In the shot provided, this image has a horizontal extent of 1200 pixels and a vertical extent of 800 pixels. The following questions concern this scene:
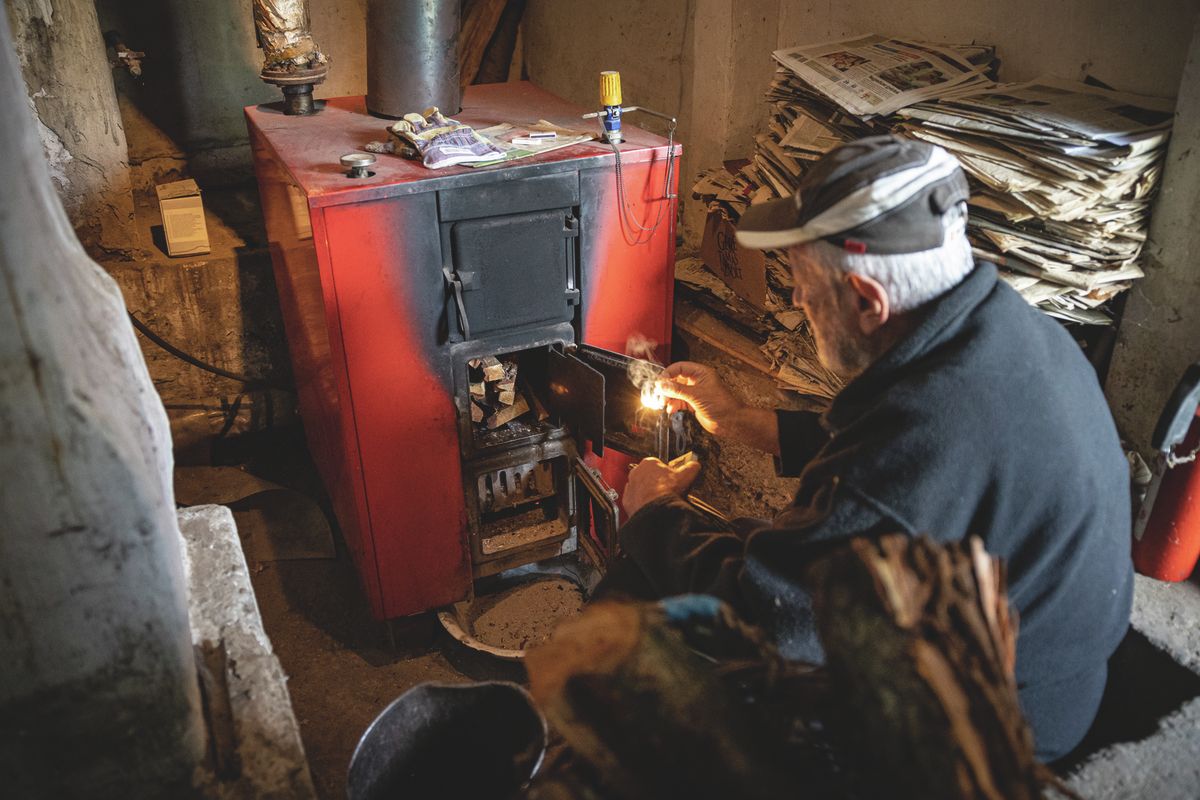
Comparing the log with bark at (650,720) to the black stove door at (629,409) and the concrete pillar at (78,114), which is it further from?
the concrete pillar at (78,114)

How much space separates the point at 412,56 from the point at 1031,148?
6.16ft

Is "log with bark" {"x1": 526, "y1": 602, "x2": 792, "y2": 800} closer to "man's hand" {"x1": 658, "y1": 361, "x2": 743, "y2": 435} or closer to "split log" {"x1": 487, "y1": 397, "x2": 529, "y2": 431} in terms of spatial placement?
"man's hand" {"x1": 658, "y1": 361, "x2": 743, "y2": 435}

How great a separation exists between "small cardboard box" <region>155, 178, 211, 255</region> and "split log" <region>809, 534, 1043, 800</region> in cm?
364

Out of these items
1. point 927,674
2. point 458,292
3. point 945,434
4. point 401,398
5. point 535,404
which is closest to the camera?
point 927,674

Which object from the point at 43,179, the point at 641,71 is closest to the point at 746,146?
the point at 641,71

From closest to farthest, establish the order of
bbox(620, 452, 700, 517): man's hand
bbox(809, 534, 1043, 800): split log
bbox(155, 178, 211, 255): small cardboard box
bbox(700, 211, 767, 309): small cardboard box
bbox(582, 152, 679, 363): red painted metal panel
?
bbox(809, 534, 1043, 800): split log
bbox(620, 452, 700, 517): man's hand
bbox(582, 152, 679, 363): red painted metal panel
bbox(700, 211, 767, 309): small cardboard box
bbox(155, 178, 211, 255): small cardboard box

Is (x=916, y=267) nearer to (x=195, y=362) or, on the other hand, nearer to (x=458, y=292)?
(x=458, y=292)

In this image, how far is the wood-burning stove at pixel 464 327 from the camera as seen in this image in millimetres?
2588

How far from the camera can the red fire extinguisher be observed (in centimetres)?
207

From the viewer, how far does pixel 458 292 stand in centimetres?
267

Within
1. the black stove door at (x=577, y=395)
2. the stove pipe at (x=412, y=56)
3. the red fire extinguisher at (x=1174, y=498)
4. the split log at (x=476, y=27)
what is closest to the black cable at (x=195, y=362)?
the stove pipe at (x=412, y=56)

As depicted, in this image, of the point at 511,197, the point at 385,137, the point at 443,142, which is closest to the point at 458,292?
the point at 511,197

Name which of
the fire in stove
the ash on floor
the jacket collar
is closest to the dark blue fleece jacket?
the jacket collar

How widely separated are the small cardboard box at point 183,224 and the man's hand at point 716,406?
2.48m
